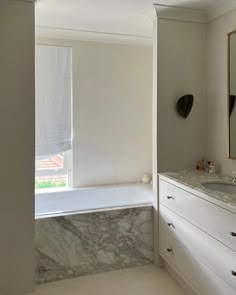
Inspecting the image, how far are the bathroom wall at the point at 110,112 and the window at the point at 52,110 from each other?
95 millimetres

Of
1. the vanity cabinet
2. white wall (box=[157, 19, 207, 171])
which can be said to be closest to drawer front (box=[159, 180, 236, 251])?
the vanity cabinet

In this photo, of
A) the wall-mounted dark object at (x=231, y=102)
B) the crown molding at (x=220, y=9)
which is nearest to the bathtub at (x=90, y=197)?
the wall-mounted dark object at (x=231, y=102)

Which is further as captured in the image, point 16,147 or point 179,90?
point 179,90

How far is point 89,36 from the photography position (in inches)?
129

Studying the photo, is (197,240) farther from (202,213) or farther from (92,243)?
(92,243)

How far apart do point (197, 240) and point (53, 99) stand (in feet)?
7.18

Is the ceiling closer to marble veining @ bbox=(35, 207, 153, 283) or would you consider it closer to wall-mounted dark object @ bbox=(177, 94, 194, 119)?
wall-mounted dark object @ bbox=(177, 94, 194, 119)

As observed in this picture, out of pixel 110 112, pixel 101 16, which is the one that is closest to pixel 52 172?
pixel 110 112

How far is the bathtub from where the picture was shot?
3.15m

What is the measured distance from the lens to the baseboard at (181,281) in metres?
2.15

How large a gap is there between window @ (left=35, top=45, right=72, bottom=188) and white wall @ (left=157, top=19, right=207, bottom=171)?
1.23 meters

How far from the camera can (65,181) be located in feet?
11.3

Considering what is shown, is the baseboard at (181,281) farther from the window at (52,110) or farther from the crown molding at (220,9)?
the crown molding at (220,9)

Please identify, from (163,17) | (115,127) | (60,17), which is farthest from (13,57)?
(115,127)
